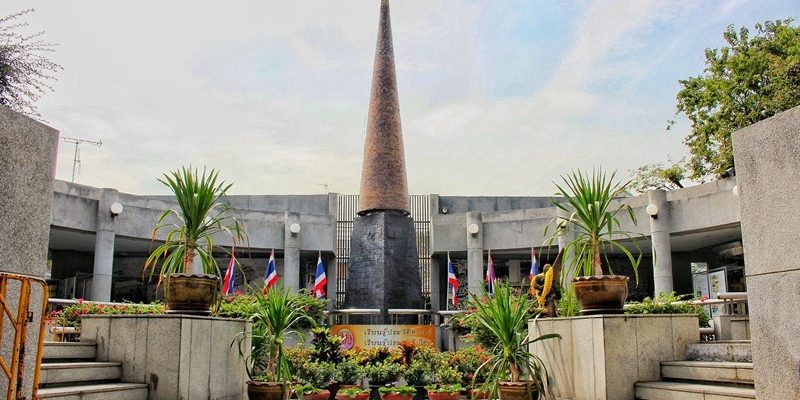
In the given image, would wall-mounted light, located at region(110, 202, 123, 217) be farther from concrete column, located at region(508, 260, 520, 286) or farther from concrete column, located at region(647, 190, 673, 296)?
concrete column, located at region(647, 190, 673, 296)

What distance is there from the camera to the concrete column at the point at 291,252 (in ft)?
66.1

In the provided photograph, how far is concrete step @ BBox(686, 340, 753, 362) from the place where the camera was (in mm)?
5086

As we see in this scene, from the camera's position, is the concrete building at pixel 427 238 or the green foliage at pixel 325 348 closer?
the green foliage at pixel 325 348

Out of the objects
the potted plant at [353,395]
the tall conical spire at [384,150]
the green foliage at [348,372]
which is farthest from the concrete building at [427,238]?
the potted plant at [353,395]

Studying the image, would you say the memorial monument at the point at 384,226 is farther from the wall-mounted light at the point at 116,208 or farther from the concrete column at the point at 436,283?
the wall-mounted light at the point at 116,208

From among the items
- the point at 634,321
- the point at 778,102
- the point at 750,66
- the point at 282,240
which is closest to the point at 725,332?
the point at 634,321

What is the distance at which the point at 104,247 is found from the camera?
16906 mm

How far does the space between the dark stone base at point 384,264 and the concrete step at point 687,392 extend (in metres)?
10.7

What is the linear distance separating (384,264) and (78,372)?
11.2 metres

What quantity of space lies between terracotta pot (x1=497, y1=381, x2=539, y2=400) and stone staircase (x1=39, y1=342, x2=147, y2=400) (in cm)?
294

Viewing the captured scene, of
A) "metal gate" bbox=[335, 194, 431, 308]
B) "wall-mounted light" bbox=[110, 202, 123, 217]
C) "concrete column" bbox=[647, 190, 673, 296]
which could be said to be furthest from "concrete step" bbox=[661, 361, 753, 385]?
"metal gate" bbox=[335, 194, 431, 308]

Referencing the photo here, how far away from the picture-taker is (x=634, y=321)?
18.0ft

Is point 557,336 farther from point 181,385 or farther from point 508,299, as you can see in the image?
point 181,385

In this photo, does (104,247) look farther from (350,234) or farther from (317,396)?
(317,396)
